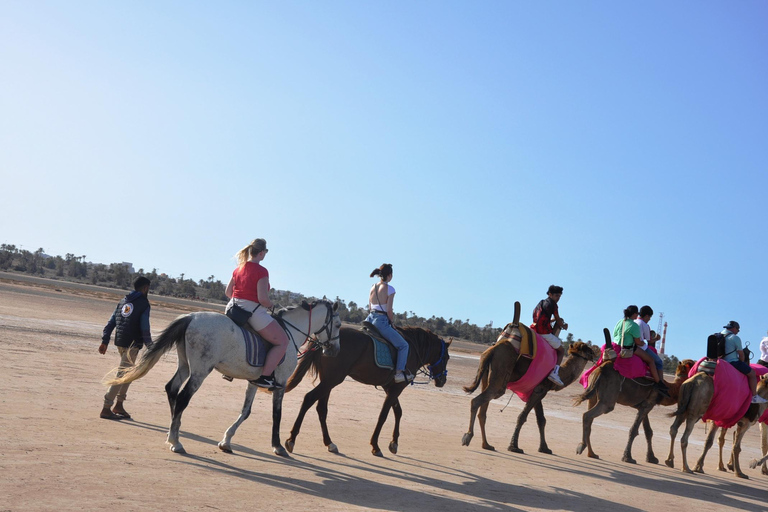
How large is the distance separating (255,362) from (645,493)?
20.3 ft

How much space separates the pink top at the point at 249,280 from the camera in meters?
9.65

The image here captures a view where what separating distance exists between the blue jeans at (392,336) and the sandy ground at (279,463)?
1.51 metres

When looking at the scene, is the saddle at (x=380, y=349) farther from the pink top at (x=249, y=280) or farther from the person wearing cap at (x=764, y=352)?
the person wearing cap at (x=764, y=352)

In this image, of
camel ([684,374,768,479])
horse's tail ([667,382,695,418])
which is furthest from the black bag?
camel ([684,374,768,479])

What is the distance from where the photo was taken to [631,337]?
45.8ft

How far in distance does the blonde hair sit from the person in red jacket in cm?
614

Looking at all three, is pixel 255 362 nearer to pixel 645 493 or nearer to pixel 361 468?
pixel 361 468

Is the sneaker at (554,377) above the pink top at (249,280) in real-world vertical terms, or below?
below

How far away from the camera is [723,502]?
36.0 ft

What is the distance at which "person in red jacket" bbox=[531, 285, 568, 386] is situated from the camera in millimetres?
13691

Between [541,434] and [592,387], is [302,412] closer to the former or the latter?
[541,434]

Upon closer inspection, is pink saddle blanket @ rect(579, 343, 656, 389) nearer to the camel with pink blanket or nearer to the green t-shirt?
the green t-shirt

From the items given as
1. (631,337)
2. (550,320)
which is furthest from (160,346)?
(631,337)

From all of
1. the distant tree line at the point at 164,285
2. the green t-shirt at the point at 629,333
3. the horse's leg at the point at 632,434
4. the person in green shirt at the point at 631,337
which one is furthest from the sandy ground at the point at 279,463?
the distant tree line at the point at 164,285
